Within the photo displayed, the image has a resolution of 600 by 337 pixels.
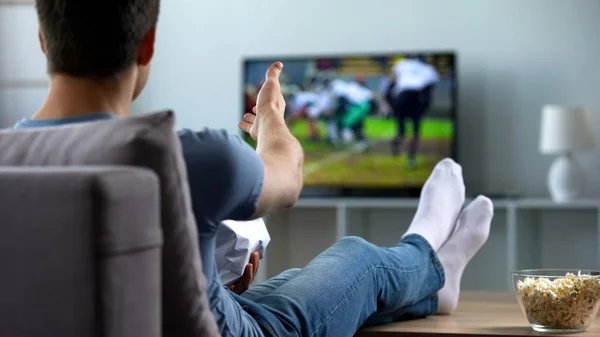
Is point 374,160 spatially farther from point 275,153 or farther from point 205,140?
point 205,140

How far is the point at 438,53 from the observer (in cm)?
468

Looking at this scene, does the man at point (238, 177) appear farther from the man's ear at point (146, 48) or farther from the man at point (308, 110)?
the man at point (308, 110)

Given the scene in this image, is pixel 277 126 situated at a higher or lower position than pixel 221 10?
lower

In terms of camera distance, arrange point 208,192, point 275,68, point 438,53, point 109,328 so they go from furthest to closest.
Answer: point 438,53 → point 275,68 → point 208,192 → point 109,328

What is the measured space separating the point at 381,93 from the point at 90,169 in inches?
154

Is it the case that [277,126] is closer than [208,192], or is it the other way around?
[208,192]

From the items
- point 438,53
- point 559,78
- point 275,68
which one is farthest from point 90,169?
point 559,78

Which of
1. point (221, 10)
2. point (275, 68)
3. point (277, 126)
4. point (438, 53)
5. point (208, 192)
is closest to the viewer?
point (208, 192)

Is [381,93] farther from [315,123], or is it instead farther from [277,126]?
[277,126]

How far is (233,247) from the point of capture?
1725 mm

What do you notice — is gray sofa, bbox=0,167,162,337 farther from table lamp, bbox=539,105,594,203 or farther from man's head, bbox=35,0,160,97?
table lamp, bbox=539,105,594,203

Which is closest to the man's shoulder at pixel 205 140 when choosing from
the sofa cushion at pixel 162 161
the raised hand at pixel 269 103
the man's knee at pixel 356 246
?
the sofa cushion at pixel 162 161

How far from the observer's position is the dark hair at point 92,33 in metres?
1.23

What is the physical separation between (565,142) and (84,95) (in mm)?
3574
